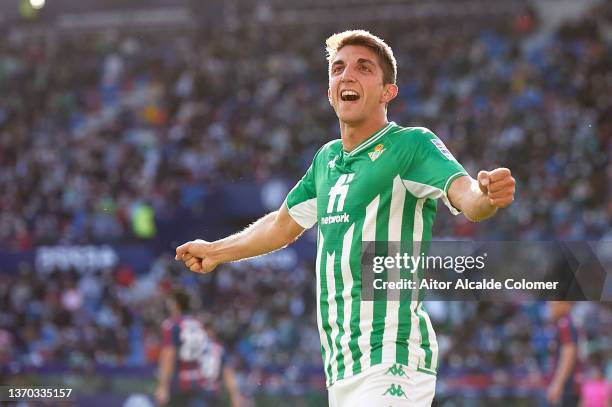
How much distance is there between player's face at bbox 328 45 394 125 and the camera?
4.19 meters

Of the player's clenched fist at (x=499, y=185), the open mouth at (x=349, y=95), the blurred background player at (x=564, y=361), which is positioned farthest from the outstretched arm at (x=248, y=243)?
the blurred background player at (x=564, y=361)

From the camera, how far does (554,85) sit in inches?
816

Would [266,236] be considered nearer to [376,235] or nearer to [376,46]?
[376,235]

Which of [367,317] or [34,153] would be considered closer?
[367,317]

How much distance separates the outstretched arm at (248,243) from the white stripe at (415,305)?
2.64 feet

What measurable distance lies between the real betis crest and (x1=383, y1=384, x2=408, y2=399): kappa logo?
915 millimetres

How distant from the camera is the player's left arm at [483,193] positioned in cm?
333

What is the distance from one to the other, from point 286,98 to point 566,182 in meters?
7.63

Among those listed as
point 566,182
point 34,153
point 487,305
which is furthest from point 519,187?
point 34,153

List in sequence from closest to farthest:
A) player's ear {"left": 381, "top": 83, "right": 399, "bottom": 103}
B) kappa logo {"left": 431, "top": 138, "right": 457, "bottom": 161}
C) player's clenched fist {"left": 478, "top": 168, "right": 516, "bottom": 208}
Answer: player's clenched fist {"left": 478, "top": 168, "right": 516, "bottom": 208}
kappa logo {"left": 431, "top": 138, "right": 457, "bottom": 161}
player's ear {"left": 381, "top": 83, "right": 399, "bottom": 103}

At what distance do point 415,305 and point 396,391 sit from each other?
1.20 ft

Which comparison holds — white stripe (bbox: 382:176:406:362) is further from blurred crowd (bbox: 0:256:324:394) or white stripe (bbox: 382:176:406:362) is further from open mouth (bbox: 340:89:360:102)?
blurred crowd (bbox: 0:256:324:394)

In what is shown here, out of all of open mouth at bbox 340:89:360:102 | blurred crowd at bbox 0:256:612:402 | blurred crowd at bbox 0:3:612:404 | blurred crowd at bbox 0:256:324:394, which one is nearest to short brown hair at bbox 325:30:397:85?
open mouth at bbox 340:89:360:102

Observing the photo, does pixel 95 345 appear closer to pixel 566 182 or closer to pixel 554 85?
pixel 566 182
